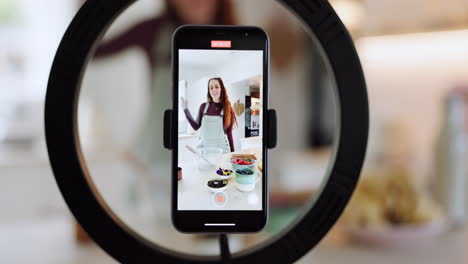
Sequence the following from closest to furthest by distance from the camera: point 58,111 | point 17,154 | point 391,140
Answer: point 58,111
point 391,140
point 17,154

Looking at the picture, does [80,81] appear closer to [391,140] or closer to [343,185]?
[343,185]

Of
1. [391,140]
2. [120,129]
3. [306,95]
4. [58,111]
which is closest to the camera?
[58,111]

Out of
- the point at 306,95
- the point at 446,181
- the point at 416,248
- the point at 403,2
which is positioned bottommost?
the point at 416,248

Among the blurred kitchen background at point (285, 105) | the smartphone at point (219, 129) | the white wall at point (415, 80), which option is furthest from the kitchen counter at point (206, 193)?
Result: the white wall at point (415, 80)

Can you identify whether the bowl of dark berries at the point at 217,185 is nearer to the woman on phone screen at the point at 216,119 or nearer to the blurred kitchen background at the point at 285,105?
the woman on phone screen at the point at 216,119

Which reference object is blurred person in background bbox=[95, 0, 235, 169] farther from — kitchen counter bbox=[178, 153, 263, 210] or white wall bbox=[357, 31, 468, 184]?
white wall bbox=[357, 31, 468, 184]

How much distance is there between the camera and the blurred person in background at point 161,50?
114cm

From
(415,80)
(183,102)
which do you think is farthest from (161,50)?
(415,80)

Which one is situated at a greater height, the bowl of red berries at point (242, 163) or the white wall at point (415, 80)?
the white wall at point (415, 80)

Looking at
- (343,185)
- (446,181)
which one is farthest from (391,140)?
(343,185)

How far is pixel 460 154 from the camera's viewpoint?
3.27 feet

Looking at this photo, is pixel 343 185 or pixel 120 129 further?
pixel 120 129

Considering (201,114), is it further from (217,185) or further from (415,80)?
(415,80)

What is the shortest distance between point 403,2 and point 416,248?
1285 mm
